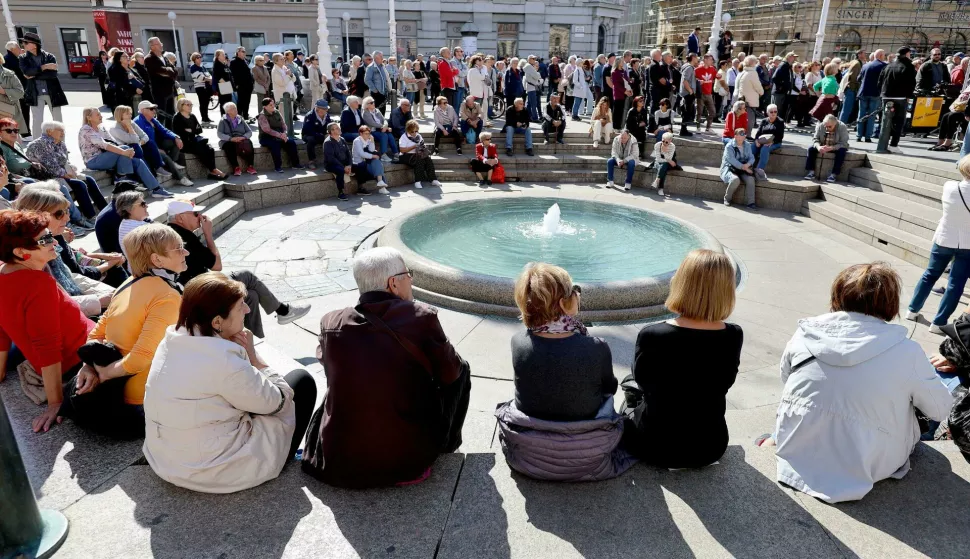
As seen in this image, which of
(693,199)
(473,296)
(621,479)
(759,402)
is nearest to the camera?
(621,479)

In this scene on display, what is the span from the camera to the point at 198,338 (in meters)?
2.69

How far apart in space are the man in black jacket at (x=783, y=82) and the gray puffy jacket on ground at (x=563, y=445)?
14701 mm

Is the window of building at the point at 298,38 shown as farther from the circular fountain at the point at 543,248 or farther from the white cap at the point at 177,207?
the white cap at the point at 177,207

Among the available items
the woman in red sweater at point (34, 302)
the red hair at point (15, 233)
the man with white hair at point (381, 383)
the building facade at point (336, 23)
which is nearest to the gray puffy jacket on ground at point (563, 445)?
the man with white hair at point (381, 383)

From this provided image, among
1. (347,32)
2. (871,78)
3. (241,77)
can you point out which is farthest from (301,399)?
(347,32)

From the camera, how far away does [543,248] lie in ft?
26.7

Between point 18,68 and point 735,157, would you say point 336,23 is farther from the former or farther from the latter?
point 735,157

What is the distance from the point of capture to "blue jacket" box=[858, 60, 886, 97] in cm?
1305

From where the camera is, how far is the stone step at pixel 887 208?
903 centimetres

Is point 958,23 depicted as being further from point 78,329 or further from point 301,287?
point 78,329

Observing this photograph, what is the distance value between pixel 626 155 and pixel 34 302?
10.8 m

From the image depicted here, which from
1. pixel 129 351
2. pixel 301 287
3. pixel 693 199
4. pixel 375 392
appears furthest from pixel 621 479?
pixel 693 199

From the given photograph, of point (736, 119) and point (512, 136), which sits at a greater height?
point (736, 119)

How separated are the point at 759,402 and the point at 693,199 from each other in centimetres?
773
